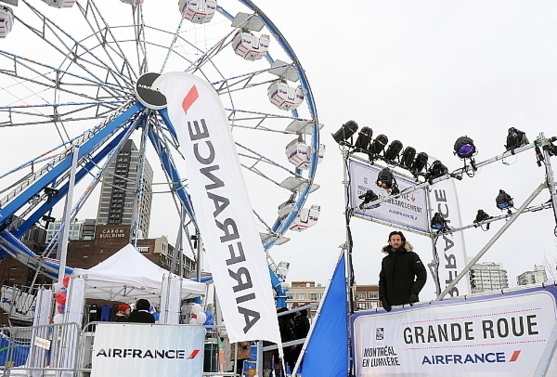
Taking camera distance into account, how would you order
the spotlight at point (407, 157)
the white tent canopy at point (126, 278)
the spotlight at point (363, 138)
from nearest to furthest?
1. the spotlight at point (363, 138)
2. the spotlight at point (407, 157)
3. the white tent canopy at point (126, 278)

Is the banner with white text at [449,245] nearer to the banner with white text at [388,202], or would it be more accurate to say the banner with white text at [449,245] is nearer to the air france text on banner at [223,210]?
the banner with white text at [388,202]

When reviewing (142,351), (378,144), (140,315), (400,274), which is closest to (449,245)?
(378,144)

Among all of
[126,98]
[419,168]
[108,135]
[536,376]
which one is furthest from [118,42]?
[536,376]

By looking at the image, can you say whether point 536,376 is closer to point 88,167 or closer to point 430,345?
point 430,345

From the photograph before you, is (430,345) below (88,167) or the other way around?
below

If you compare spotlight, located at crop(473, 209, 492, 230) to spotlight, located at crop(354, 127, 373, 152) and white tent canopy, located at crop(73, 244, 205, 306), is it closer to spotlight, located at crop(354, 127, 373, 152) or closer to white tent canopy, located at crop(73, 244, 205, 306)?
spotlight, located at crop(354, 127, 373, 152)

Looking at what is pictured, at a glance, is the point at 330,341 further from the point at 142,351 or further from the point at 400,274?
the point at 142,351

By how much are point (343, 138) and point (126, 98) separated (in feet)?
35.1

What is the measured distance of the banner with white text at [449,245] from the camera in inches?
360

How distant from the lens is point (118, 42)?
16500mm

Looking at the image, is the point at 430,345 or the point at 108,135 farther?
the point at 108,135

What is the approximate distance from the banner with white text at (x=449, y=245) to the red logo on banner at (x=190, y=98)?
502cm

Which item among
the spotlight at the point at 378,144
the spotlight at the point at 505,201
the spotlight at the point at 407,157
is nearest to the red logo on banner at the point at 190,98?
the spotlight at the point at 378,144

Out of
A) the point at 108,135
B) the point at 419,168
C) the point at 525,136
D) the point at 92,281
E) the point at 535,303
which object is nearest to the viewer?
the point at 535,303
